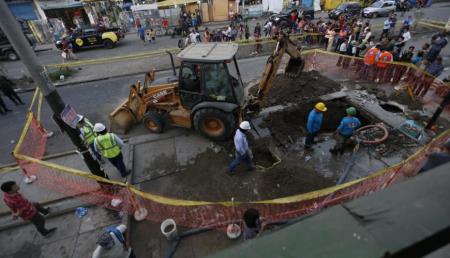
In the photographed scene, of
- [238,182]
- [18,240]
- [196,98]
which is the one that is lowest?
[18,240]

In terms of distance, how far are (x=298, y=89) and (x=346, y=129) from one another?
397cm

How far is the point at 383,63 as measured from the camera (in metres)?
9.64

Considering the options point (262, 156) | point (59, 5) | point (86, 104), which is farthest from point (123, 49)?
point (262, 156)

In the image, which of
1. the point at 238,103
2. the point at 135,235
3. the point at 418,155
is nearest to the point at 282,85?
the point at 238,103

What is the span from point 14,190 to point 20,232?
1.40 meters

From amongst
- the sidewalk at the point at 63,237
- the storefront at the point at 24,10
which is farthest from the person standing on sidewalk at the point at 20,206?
the storefront at the point at 24,10

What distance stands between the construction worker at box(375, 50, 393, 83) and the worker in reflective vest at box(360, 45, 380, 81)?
0.19 metres

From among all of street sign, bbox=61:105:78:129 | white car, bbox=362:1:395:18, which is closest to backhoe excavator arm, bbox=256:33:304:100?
street sign, bbox=61:105:78:129

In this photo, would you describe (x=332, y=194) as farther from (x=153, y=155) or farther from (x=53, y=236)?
(x=53, y=236)

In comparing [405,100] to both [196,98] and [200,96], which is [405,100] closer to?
[200,96]

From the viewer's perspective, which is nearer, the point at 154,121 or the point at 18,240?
the point at 18,240

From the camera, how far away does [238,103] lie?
6945mm

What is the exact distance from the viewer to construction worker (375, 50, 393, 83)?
956 cm

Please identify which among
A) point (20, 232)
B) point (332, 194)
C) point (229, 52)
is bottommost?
point (20, 232)
